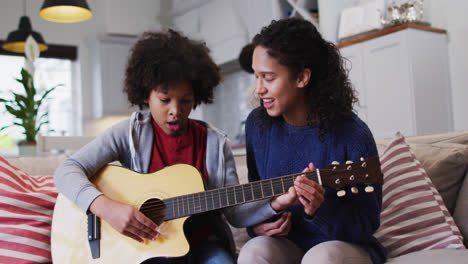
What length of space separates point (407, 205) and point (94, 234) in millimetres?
989

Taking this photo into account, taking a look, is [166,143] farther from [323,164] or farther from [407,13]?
[407,13]

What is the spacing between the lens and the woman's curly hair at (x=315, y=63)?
1.36 metres

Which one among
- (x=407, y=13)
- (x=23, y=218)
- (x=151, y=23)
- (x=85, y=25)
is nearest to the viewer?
(x=23, y=218)

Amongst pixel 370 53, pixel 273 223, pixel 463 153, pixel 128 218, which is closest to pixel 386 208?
pixel 463 153

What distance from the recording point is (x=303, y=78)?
1.38 metres

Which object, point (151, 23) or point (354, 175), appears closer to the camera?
point (354, 175)

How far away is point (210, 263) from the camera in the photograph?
1345mm

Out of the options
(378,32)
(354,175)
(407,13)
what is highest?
(407,13)

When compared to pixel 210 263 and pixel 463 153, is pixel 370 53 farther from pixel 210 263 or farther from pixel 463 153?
pixel 210 263

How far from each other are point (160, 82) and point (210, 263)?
571 millimetres

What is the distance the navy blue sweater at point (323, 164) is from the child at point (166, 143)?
0.37ft

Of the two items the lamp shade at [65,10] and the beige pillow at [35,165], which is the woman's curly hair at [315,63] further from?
the lamp shade at [65,10]

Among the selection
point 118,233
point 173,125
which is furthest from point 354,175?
point 118,233

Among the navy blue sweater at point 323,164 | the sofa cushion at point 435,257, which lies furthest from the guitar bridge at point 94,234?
the sofa cushion at point 435,257
